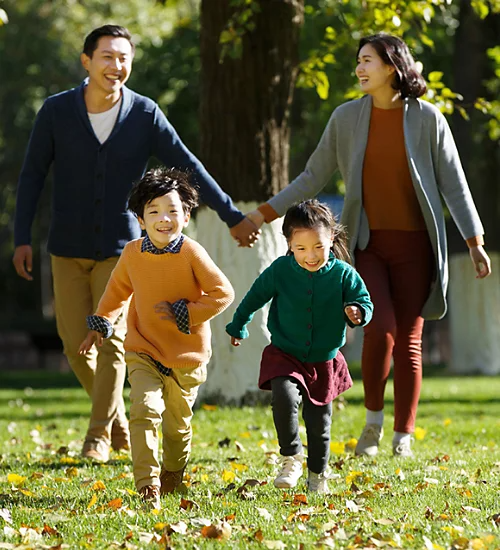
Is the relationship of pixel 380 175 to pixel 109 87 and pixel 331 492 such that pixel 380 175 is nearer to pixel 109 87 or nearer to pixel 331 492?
pixel 109 87

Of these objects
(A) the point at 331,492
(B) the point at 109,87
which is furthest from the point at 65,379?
(A) the point at 331,492

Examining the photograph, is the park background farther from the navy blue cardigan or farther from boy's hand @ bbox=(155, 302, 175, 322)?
Result: boy's hand @ bbox=(155, 302, 175, 322)

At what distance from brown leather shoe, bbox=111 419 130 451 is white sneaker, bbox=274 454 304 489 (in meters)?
1.98

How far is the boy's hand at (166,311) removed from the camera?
4.93 metres

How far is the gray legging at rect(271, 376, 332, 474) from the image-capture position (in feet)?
16.8

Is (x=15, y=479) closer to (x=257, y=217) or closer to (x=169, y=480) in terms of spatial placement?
(x=169, y=480)

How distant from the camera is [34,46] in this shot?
2294 centimetres

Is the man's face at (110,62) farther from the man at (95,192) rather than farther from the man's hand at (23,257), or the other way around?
the man's hand at (23,257)

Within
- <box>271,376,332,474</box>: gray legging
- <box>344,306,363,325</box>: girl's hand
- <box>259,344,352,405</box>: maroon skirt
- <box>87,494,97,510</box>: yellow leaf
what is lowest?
<box>87,494,97,510</box>: yellow leaf

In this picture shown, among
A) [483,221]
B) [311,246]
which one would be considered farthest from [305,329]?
[483,221]

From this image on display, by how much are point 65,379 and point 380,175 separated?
12.7 meters

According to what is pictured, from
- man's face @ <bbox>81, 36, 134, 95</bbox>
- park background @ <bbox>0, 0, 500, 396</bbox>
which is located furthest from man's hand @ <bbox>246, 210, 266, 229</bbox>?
park background @ <bbox>0, 0, 500, 396</bbox>

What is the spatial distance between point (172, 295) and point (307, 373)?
715 mm

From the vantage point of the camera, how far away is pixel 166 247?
16.6ft
